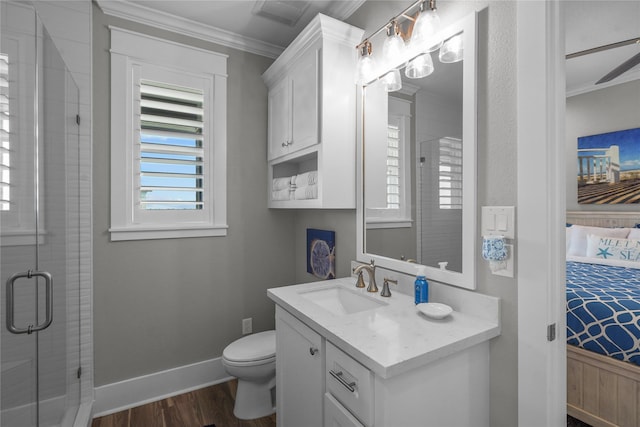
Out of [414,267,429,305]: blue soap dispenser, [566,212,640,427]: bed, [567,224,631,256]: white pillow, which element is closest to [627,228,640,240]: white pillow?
[567,224,631,256]: white pillow

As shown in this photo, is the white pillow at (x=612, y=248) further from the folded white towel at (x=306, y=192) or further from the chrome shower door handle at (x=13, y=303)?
the chrome shower door handle at (x=13, y=303)

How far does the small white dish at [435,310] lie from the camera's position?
1.21 m

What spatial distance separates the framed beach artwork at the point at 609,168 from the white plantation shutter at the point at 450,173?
10.2ft

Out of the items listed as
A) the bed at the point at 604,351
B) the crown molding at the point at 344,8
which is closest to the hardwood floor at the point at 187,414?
the bed at the point at 604,351

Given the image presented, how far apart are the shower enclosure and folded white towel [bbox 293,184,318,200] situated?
1248 mm

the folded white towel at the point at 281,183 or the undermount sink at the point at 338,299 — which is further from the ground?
the folded white towel at the point at 281,183

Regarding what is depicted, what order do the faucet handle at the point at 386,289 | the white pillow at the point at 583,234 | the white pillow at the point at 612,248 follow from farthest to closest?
the white pillow at the point at 583,234, the white pillow at the point at 612,248, the faucet handle at the point at 386,289

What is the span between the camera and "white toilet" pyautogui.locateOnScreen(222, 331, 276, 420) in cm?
189

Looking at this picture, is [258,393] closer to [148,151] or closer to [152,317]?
[152,317]

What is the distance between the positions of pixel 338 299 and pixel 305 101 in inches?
47.2

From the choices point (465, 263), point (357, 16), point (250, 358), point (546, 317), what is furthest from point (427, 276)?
point (357, 16)

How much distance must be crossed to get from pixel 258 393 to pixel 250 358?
0.94 ft

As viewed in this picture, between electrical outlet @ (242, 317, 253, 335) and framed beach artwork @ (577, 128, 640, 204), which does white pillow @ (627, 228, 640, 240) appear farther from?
electrical outlet @ (242, 317, 253, 335)

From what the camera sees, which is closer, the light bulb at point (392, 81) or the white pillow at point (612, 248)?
the light bulb at point (392, 81)
